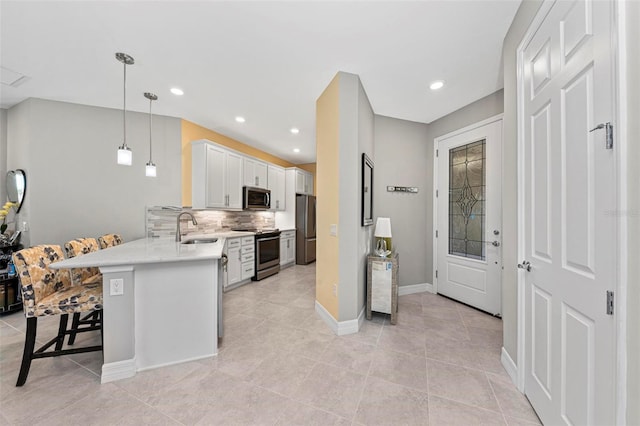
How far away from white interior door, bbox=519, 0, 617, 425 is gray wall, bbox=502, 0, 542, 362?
156 millimetres

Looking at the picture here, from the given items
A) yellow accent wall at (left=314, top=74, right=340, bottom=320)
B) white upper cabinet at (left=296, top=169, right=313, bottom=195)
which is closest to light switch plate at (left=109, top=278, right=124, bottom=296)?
yellow accent wall at (left=314, top=74, right=340, bottom=320)

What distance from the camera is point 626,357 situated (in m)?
0.88

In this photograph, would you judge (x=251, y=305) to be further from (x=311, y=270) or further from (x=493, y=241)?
(x=493, y=241)

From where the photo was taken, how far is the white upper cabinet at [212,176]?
396cm

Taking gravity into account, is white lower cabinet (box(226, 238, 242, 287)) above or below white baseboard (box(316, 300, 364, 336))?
above

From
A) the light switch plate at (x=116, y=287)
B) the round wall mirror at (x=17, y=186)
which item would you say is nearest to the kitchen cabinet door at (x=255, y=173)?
the round wall mirror at (x=17, y=186)

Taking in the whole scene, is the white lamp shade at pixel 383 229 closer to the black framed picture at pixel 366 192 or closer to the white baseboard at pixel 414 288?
the black framed picture at pixel 366 192

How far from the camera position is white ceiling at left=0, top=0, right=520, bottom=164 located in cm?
179

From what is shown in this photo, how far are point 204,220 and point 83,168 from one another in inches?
69.0

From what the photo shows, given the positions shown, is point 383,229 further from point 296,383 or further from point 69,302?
point 69,302

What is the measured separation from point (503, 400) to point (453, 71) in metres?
2.86

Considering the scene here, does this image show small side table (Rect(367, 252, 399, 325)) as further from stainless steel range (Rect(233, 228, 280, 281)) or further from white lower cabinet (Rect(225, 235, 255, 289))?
stainless steel range (Rect(233, 228, 280, 281))

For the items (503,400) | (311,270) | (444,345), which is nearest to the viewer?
(503,400)

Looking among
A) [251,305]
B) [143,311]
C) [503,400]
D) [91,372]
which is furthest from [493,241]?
[91,372]
